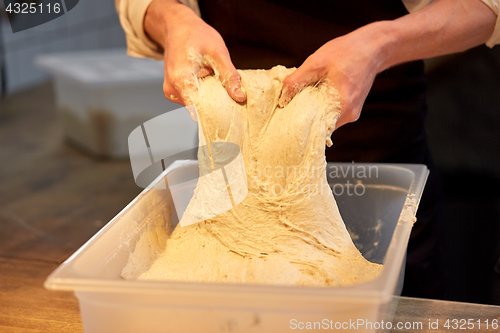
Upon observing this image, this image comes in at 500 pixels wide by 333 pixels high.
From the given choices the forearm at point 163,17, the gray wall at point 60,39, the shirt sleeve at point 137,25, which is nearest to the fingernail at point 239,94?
the forearm at point 163,17

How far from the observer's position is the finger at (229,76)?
53 centimetres

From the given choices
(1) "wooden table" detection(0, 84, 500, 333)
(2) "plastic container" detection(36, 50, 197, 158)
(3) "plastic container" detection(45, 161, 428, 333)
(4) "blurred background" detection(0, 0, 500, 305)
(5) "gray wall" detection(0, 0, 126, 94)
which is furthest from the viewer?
(5) "gray wall" detection(0, 0, 126, 94)

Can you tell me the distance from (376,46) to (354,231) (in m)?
0.28

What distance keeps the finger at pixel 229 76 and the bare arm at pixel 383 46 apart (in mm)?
55

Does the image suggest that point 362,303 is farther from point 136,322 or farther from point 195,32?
point 195,32

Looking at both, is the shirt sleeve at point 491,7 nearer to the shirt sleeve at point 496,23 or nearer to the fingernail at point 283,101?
the shirt sleeve at point 496,23

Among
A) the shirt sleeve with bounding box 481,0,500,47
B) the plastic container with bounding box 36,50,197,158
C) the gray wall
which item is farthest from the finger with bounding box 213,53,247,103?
the gray wall

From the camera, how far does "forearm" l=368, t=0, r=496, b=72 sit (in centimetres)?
59

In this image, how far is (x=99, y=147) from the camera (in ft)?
6.17

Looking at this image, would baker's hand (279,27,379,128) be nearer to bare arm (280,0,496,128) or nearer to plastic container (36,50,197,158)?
bare arm (280,0,496,128)

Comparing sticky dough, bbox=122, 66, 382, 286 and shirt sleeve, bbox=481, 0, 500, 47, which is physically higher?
shirt sleeve, bbox=481, 0, 500, 47

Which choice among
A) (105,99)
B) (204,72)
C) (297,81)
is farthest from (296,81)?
(105,99)

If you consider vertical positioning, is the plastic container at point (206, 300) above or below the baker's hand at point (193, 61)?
below

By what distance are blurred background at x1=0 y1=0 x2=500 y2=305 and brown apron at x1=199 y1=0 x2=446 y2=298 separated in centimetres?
31
